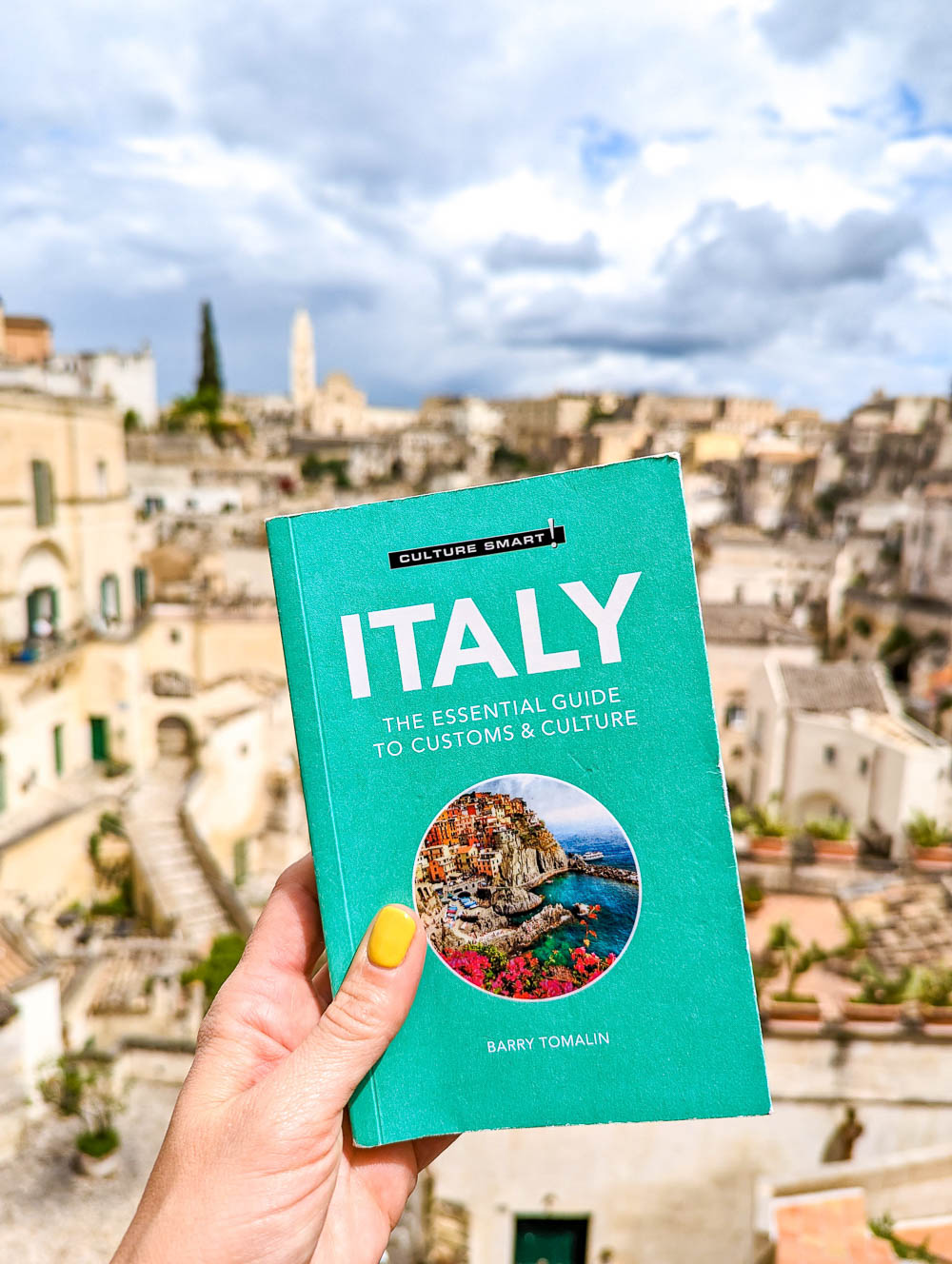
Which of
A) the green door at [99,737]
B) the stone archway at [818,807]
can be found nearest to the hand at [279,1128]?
the stone archway at [818,807]

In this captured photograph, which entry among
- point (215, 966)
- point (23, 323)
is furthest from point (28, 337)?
point (215, 966)

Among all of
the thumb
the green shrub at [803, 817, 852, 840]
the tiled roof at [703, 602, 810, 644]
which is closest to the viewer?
the thumb

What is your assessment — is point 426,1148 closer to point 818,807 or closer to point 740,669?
point 818,807

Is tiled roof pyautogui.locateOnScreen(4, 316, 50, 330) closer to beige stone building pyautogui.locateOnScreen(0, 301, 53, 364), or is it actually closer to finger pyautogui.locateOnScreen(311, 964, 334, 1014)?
beige stone building pyautogui.locateOnScreen(0, 301, 53, 364)

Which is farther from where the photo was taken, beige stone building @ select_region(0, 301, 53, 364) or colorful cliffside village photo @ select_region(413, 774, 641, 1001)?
beige stone building @ select_region(0, 301, 53, 364)

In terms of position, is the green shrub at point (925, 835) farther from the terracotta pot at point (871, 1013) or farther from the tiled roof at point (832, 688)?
the tiled roof at point (832, 688)

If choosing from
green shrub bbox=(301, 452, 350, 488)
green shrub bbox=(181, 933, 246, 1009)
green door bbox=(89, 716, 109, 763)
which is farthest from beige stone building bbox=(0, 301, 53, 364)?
green shrub bbox=(181, 933, 246, 1009)
